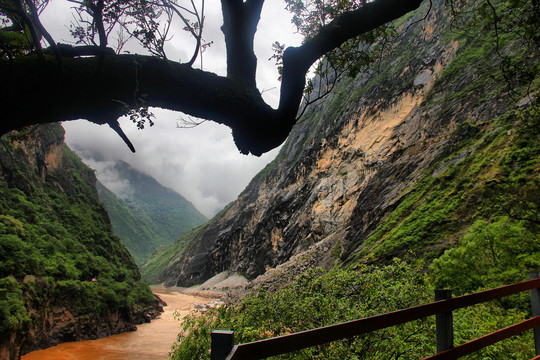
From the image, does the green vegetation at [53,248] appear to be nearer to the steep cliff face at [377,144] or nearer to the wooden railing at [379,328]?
the wooden railing at [379,328]

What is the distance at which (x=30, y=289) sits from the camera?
23.9m

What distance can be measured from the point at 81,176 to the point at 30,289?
48910 mm

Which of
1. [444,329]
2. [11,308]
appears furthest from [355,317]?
[11,308]

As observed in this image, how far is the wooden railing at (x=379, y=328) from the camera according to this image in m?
1.22

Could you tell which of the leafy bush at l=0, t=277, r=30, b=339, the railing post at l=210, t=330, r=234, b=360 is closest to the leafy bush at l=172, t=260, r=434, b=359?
the railing post at l=210, t=330, r=234, b=360

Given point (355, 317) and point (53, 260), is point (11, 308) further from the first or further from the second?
point (355, 317)

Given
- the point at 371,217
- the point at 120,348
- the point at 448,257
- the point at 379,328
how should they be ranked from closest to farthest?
1. the point at 379,328
2. the point at 448,257
3. the point at 120,348
4. the point at 371,217

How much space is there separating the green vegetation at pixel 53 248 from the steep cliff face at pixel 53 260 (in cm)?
8

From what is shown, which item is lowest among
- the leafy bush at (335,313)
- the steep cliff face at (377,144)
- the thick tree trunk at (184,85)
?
the leafy bush at (335,313)

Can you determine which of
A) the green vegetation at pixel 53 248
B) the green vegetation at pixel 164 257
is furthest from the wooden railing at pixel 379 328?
the green vegetation at pixel 164 257

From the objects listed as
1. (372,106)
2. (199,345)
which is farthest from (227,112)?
(372,106)

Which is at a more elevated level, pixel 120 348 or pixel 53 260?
pixel 53 260

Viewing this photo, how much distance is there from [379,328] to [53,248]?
136 ft

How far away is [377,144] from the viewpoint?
142 feet
